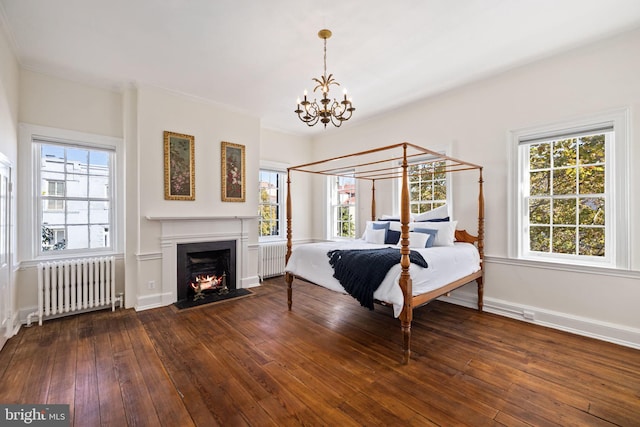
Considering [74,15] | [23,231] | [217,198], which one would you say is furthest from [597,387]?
A: [23,231]

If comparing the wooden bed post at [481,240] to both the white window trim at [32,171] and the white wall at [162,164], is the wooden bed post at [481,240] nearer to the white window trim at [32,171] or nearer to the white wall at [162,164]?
the white wall at [162,164]

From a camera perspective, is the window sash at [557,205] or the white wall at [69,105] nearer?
the window sash at [557,205]

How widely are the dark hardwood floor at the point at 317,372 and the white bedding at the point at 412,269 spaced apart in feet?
1.75

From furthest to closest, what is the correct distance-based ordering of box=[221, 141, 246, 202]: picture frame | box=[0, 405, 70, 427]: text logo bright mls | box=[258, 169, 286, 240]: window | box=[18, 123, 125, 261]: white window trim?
1. box=[258, 169, 286, 240]: window
2. box=[221, 141, 246, 202]: picture frame
3. box=[18, 123, 125, 261]: white window trim
4. box=[0, 405, 70, 427]: text logo bright mls

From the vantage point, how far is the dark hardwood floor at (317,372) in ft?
5.89

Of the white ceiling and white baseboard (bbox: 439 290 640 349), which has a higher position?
the white ceiling

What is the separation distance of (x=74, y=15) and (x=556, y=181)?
5.07m

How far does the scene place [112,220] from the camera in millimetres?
3908

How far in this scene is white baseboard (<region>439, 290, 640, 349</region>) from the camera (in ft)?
8.81

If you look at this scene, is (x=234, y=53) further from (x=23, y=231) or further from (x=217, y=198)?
(x=23, y=231)

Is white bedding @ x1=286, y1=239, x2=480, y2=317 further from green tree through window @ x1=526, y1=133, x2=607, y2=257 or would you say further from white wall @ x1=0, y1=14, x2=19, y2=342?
white wall @ x1=0, y1=14, x2=19, y2=342

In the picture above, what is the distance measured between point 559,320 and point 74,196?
19.6ft

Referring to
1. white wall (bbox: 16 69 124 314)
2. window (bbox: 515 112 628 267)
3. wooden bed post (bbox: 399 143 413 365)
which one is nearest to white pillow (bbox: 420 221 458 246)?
window (bbox: 515 112 628 267)

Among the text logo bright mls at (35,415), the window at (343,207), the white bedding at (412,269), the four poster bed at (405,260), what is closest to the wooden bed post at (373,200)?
the four poster bed at (405,260)
